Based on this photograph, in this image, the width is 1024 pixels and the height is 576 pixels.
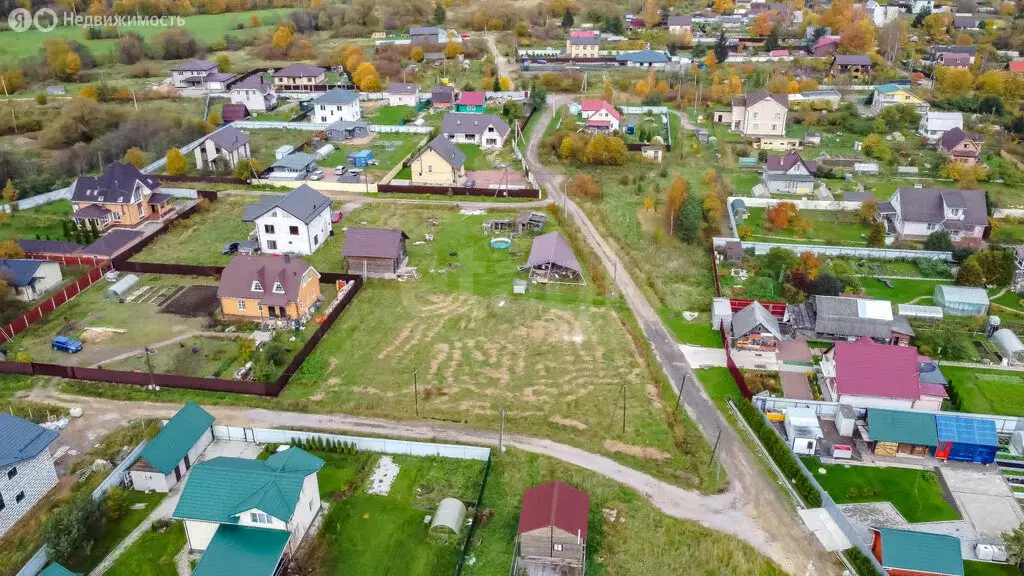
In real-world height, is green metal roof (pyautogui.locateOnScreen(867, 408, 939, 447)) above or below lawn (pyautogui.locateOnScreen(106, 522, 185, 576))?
above

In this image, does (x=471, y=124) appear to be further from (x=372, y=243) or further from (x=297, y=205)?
(x=372, y=243)

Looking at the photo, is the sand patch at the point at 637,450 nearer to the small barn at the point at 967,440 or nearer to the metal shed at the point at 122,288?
the small barn at the point at 967,440

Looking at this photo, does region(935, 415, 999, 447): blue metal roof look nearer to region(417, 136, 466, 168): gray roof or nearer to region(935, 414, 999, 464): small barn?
region(935, 414, 999, 464): small barn

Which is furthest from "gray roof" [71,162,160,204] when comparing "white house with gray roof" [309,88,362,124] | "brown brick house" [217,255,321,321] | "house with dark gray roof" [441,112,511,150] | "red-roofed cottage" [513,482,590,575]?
"red-roofed cottage" [513,482,590,575]

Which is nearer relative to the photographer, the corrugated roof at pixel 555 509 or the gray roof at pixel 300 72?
the corrugated roof at pixel 555 509

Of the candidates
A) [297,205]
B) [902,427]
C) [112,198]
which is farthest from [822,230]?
[112,198]

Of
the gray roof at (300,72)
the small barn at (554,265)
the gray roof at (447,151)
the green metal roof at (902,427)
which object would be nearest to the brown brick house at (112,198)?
the gray roof at (447,151)
